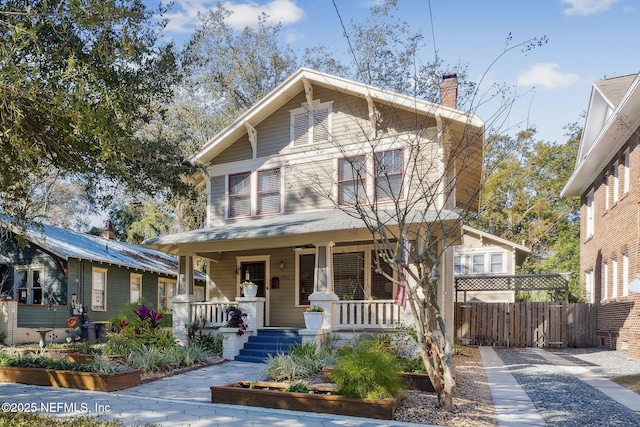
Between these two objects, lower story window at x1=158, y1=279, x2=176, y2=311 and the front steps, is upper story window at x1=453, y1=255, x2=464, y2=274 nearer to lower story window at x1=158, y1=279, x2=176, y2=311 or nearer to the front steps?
the front steps

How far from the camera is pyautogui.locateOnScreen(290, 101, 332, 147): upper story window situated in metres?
14.4

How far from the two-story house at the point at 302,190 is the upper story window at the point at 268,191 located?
0.03 metres

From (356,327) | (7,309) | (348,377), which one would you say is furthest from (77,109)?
(7,309)

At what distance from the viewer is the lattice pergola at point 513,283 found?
17.7 meters

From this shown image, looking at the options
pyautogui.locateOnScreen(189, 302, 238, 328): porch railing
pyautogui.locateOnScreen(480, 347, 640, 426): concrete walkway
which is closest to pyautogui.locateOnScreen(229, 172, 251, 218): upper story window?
pyautogui.locateOnScreen(189, 302, 238, 328): porch railing

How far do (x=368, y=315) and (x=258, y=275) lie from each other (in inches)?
178

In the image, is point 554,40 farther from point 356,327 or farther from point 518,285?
point 518,285

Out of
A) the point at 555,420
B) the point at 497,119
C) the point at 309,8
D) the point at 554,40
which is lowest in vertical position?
the point at 555,420

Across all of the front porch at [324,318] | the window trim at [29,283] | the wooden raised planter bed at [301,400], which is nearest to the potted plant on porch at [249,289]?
the front porch at [324,318]

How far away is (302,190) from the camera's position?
14633mm

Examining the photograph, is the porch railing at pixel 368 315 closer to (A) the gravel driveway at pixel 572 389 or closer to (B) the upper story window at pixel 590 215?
(A) the gravel driveway at pixel 572 389

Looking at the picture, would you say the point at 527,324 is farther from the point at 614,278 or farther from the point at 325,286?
the point at 325,286

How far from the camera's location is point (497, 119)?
8.59m

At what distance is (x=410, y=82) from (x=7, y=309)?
13882 mm
